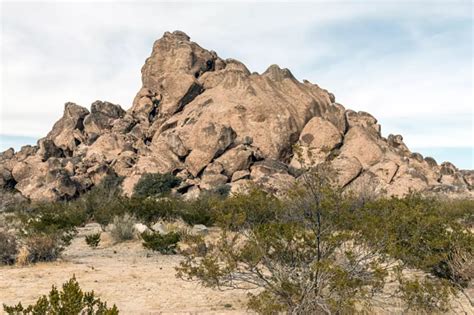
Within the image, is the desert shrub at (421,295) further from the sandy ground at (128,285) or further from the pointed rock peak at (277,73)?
the pointed rock peak at (277,73)

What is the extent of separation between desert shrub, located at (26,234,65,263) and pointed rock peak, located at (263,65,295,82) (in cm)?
5183

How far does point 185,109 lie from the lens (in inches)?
2349

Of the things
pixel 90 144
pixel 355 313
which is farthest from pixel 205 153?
pixel 355 313

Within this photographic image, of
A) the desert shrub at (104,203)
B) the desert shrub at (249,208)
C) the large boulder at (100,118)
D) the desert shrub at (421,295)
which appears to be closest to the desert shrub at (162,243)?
the desert shrub at (104,203)

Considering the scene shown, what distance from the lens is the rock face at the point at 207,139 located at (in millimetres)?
49500

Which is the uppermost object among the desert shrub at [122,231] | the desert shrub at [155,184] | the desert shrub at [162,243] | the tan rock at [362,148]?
the tan rock at [362,148]

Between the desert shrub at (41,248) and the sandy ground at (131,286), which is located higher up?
the desert shrub at (41,248)

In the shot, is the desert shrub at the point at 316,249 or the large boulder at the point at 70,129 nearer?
the desert shrub at the point at 316,249

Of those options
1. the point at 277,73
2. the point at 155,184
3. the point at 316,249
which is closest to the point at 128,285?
the point at 316,249

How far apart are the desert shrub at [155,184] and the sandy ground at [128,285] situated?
29264 millimetres

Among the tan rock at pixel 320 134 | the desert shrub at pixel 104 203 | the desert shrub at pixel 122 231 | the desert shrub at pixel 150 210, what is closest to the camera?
the desert shrub at pixel 122 231

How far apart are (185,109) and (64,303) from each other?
55771 millimetres

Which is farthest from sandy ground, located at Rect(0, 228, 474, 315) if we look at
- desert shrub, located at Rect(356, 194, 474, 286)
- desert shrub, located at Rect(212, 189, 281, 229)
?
desert shrub, located at Rect(212, 189, 281, 229)

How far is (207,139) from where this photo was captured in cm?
5166
